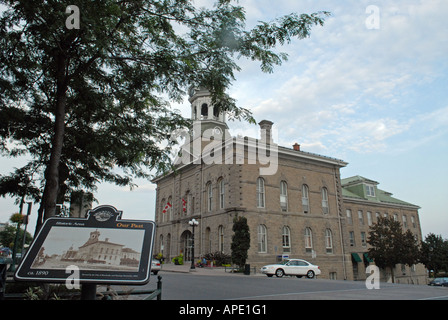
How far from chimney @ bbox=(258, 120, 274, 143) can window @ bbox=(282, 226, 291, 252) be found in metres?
9.71

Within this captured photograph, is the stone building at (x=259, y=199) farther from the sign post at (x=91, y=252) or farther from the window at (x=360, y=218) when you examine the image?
the sign post at (x=91, y=252)

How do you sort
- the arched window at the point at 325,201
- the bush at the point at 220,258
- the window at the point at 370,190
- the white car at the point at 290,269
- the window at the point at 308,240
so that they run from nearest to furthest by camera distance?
the white car at the point at 290,269
the bush at the point at 220,258
the window at the point at 308,240
the arched window at the point at 325,201
the window at the point at 370,190

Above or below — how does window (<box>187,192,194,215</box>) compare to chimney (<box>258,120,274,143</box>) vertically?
below

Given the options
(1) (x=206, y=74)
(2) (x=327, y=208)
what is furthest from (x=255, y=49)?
(2) (x=327, y=208)

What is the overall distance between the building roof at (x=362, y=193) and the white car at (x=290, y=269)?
25149 mm

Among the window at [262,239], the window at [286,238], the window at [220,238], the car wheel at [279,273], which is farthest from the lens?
the window at [286,238]

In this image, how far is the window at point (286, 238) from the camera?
33.2 meters

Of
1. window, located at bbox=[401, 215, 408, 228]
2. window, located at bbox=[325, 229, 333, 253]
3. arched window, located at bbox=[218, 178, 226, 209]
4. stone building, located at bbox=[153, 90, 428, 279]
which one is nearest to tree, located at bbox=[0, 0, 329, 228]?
stone building, located at bbox=[153, 90, 428, 279]

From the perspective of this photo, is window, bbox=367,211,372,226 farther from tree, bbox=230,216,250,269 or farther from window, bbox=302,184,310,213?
tree, bbox=230,216,250,269

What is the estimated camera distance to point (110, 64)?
9.59 metres

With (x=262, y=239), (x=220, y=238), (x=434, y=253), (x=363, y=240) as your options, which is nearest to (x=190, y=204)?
(x=220, y=238)

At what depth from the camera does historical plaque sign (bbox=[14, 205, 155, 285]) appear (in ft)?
11.2

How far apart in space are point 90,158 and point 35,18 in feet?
25.8

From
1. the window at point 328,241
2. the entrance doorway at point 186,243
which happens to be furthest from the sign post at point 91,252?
the window at point 328,241
